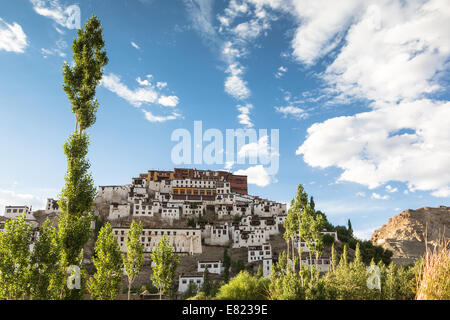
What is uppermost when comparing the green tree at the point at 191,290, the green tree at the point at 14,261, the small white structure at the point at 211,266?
the green tree at the point at 14,261

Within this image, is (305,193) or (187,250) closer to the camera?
(305,193)

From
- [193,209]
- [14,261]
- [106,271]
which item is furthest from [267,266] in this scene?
[14,261]

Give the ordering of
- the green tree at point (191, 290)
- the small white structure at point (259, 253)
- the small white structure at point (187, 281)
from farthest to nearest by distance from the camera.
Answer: the small white structure at point (259, 253), the small white structure at point (187, 281), the green tree at point (191, 290)

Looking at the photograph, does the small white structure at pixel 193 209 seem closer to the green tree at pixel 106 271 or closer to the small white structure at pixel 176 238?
the small white structure at pixel 176 238

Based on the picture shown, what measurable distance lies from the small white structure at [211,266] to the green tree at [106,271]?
35431 mm

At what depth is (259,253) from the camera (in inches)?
2586

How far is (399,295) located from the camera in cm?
3231

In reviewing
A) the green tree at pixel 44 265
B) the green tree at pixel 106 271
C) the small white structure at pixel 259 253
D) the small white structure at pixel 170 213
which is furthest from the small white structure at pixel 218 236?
the green tree at pixel 44 265

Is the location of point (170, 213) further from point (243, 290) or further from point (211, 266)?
point (243, 290)

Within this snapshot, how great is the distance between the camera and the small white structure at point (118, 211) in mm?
77500
